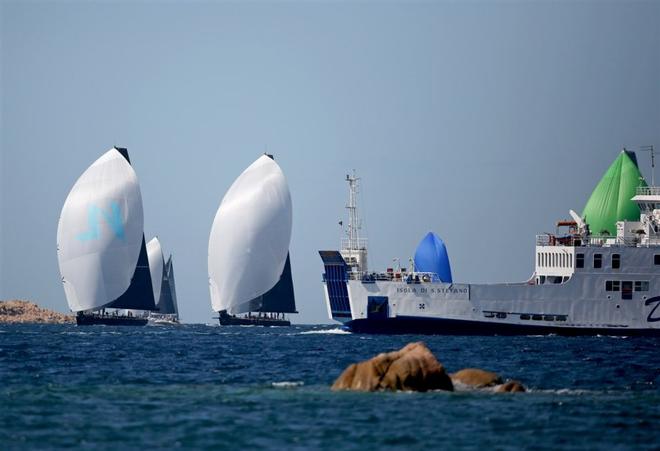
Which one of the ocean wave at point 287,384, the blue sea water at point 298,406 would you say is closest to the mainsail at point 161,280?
the blue sea water at point 298,406

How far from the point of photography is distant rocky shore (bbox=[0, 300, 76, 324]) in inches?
5792

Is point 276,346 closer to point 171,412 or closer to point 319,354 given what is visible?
point 319,354

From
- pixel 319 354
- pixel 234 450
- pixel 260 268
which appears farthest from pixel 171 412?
pixel 260 268

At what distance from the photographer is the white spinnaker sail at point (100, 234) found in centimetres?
10694

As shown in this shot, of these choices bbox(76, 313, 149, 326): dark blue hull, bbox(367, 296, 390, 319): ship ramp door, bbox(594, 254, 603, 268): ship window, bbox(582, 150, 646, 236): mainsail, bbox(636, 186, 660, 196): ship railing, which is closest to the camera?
bbox(594, 254, 603, 268): ship window

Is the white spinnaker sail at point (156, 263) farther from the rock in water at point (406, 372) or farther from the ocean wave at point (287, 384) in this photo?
the rock in water at point (406, 372)

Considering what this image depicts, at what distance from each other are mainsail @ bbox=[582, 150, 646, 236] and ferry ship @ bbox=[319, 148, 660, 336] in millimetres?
7762

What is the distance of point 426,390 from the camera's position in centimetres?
3959

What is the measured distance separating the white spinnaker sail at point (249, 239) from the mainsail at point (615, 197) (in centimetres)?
2617

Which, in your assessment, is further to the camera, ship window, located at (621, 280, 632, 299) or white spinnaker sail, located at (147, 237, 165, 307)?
white spinnaker sail, located at (147, 237, 165, 307)

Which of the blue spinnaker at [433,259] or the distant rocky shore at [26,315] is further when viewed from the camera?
the distant rocky shore at [26,315]

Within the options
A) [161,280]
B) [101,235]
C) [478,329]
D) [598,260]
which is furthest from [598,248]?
[161,280]

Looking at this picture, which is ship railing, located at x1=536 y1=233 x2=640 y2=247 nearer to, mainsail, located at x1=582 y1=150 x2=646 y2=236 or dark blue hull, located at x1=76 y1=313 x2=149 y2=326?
mainsail, located at x1=582 y1=150 x2=646 y2=236

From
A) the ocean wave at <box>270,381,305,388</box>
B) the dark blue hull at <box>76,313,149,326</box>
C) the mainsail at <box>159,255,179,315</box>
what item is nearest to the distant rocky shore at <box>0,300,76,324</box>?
the mainsail at <box>159,255,179,315</box>
